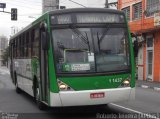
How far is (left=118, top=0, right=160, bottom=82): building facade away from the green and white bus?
62.2ft

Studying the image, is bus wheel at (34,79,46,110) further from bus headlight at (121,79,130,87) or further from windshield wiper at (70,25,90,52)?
bus headlight at (121,79,130,87)

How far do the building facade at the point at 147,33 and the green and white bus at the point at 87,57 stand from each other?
62.2ft

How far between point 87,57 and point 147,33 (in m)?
22.3

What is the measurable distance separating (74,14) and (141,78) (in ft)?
75.1

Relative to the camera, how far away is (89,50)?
11.0 meters

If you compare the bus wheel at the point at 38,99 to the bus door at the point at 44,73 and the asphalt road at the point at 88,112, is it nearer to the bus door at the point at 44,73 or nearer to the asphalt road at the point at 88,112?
the asphalt road at the point at 88,112

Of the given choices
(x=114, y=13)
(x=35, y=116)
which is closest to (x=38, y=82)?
(x=35, y=116)

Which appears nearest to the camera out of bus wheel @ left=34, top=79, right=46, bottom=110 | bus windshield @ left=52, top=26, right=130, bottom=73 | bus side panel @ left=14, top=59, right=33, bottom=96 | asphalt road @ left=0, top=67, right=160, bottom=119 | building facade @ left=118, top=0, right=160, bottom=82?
bus windshield @ left=52, top=26, right=130, bottom=73

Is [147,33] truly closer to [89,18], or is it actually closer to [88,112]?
[88,112]

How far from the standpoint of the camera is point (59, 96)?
10.6 meters

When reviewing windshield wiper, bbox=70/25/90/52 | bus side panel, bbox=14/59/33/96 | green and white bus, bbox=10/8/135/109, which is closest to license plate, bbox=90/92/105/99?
green and white bus, bbox=10/8/135/109

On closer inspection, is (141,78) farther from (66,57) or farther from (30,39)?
(66,57)

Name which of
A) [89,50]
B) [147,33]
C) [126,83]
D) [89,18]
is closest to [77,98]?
[89,50]

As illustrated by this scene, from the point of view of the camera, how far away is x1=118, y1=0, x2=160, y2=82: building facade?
101 ft
